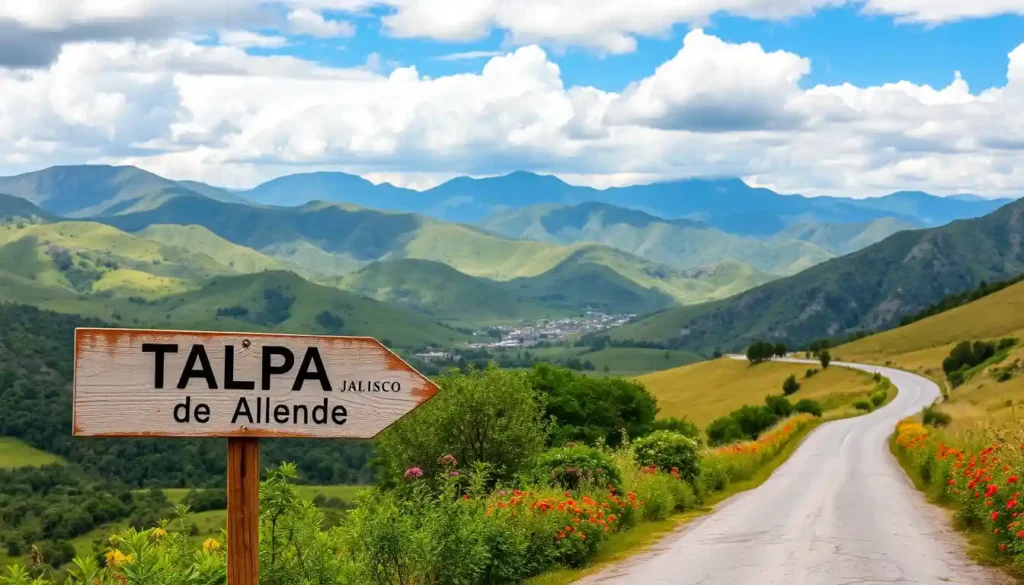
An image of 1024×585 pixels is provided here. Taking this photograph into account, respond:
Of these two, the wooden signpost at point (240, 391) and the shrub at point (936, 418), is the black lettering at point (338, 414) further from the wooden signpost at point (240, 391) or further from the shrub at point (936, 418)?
the shrub at point (936, 418)

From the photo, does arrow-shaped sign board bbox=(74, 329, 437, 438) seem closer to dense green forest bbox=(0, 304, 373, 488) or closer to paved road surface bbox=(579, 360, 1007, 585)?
paved road surface bbox=(579, 360, 1007, 585)

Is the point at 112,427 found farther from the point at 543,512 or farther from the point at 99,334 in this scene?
the point at 543,512

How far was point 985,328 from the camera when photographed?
136 m

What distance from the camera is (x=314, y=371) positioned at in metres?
6.76

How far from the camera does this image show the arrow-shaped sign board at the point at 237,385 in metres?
6.41

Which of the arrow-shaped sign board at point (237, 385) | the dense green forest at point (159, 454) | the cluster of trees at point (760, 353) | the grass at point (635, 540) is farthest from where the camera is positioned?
the cluster of trees at point (760, 353)

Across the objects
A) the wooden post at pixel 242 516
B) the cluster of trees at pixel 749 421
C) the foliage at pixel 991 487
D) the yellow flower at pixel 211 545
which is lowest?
the cluster of trees at pixel 749 421

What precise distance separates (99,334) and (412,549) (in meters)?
5.81

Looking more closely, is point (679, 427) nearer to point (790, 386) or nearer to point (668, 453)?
point (668, 453)

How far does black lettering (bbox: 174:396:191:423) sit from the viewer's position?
21.4ft

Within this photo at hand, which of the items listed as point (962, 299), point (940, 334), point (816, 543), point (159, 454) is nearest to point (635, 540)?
point (816, 543)

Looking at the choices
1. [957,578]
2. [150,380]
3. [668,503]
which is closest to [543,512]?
[957,578]

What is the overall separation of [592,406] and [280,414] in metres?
55.5

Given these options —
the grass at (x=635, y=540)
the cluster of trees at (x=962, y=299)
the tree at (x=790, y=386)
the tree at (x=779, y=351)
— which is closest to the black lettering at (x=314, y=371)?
the grass at (x=635, y=540)
